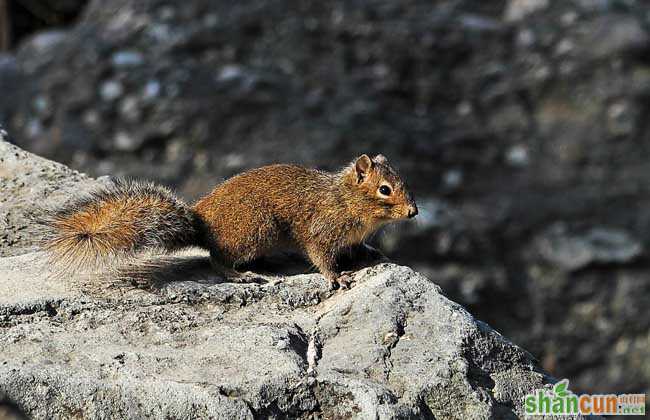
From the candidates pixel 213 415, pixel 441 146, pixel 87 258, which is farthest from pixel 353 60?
pixel 213 415

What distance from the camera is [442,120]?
11.2 m

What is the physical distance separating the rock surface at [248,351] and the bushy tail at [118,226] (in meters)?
0.12

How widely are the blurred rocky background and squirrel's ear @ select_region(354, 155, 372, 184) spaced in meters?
4.39

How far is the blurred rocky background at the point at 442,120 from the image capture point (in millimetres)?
10320

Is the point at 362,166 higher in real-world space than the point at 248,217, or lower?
higher

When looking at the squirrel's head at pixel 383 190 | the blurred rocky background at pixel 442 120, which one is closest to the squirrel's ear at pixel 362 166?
the squirrel's head at pixel 383 190

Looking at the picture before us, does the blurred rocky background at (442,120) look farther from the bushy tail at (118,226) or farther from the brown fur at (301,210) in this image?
the bushy tail at (118,226)

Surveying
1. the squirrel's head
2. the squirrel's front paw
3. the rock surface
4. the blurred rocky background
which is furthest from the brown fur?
the blurred rocky background

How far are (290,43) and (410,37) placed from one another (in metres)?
1.37

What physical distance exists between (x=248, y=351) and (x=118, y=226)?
109cm

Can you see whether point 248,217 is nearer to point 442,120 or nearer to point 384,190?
point 384,190

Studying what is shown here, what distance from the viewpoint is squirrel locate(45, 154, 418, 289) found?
479cm

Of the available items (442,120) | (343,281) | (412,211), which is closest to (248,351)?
(343,281)

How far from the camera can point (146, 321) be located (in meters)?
4.33
